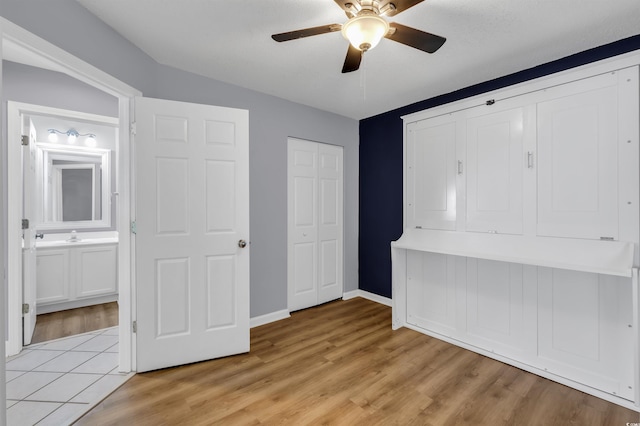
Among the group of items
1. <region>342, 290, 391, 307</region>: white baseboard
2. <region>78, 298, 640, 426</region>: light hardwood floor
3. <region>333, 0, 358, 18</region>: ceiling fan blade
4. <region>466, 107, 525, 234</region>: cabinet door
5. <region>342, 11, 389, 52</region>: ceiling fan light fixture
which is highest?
<region>333, 0, 358, 18</region>: ceiling fan blade

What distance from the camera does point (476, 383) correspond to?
7.41 ft

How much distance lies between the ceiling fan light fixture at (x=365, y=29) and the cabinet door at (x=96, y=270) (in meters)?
4.07

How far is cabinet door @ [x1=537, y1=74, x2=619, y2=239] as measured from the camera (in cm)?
207

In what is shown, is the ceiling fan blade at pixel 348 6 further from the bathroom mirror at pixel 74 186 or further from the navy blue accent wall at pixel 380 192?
the bathroom mirror at pixel 74 186

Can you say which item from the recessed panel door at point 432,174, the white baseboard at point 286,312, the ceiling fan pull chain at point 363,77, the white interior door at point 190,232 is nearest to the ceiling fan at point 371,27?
the ceiling fan pull chain at point 363,77

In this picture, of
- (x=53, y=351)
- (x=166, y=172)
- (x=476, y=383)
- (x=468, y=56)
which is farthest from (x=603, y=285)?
(x=53, y=351)

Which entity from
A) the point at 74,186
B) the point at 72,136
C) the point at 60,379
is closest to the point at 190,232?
the point at 60,379

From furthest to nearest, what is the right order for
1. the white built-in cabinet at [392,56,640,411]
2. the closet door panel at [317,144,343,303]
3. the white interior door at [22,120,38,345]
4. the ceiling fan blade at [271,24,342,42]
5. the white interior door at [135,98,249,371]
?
the closet door panel at [317,144,343,303] < the white interior door at [22,120,38,345] < the white interior door at [135,98,249,371] < the white built-in cabinet at [392,56,640,411] < the ceiling fan blade at [271,24,342,42]

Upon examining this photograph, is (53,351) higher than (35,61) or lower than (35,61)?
lower

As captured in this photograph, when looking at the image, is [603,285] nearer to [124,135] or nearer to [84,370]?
[124,135]

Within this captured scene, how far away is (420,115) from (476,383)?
8.33ft

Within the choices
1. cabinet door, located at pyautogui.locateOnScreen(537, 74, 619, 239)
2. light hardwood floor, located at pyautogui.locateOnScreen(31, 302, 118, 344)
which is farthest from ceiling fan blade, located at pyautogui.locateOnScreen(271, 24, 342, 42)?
light hardwood floor, located at pyautogui.locateOnScreen(31, 302, 118, 344)

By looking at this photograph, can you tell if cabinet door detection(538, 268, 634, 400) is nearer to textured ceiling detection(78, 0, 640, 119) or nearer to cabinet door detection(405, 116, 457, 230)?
cabinet door detection(405, 116, 457, 230)

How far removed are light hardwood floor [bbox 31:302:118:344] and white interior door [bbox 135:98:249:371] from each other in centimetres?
137
